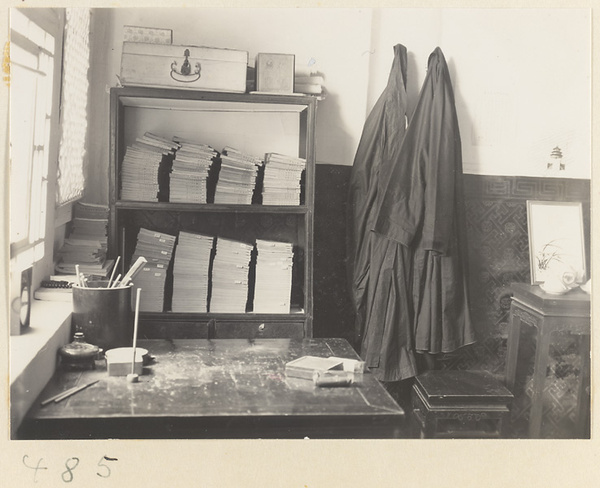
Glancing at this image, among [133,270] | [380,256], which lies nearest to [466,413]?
[380,256]

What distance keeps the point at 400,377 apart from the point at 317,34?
5.87 ft

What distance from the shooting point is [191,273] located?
3076mm

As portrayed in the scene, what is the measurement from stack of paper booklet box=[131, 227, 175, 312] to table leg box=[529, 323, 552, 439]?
1.79 meters

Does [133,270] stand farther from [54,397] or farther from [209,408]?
[209,408]

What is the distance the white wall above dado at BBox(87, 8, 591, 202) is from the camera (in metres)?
3.09

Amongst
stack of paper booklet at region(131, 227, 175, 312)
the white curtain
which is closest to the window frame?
the white curtain

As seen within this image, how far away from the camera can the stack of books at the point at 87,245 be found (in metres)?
2.71

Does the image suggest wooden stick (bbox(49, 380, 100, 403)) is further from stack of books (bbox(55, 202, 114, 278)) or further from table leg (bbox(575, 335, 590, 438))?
table leg (bbox(575, 335, 590, 438))

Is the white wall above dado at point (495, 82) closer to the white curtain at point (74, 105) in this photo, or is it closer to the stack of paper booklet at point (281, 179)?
the stack of paper booklet at point (281, 179)

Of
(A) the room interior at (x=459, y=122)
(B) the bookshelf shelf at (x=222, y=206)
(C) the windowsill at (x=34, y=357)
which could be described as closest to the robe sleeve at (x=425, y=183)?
(A) the room interior at (x=459, y=122)

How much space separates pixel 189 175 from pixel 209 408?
149 centimetres
